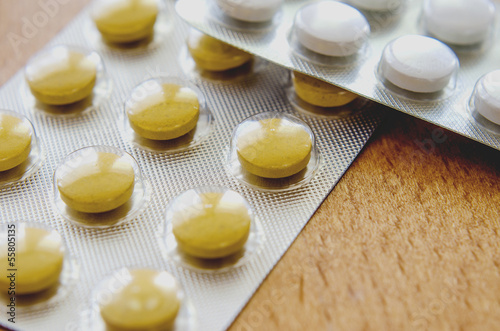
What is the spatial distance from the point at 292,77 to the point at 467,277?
1.83ft

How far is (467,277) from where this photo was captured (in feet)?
3.15

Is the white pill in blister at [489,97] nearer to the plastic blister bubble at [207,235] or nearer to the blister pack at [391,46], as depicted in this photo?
the blister pack at [391,46]

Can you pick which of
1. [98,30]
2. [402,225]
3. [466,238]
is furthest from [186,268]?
[98,30]

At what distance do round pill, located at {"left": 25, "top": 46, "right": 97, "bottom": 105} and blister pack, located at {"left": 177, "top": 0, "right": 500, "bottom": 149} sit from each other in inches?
10.0

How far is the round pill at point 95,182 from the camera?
0.99 meters

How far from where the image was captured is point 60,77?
1198 millimetres

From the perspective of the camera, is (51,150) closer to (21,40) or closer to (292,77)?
(21,40)

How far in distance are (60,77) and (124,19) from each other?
0.24m

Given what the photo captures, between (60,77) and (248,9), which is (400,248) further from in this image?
(60,77)

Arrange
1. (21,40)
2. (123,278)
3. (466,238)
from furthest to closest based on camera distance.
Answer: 1. (21,40)
2. (466,238)
3. (123,278)

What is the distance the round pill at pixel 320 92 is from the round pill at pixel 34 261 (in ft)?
1.94

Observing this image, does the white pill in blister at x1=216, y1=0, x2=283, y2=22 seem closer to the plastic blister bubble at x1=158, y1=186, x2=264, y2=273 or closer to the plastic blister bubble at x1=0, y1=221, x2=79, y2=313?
the plastic blister bubble at x1=158, y1=186, x2=264, y2=273

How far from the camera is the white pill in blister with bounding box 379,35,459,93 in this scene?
1124mm

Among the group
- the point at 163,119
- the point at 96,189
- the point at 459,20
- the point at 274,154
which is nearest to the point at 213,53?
the point at 163,119
